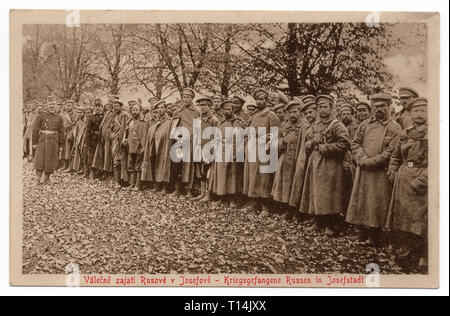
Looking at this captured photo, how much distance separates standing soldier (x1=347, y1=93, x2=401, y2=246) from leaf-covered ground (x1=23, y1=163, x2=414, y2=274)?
0.72ft

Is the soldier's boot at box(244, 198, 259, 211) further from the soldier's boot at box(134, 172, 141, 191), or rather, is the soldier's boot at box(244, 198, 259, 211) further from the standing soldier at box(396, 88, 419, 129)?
the standing soldier at box(396, 88, 419, 129)

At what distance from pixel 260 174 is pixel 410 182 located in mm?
1500

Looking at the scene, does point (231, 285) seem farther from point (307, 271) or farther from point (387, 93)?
point (387, 93)

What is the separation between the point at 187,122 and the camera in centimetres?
511

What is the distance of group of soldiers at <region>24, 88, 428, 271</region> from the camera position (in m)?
4.72

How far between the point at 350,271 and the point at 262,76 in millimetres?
2241

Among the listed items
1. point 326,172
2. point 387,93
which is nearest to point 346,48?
point 387,93

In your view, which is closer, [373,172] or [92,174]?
[373,172]

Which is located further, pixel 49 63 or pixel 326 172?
pixel 49 63

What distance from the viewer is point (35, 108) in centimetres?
517

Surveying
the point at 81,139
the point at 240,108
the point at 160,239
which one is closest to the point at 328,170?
the point at 240,108

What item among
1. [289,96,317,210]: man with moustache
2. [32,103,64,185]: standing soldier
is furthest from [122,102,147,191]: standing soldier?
[289,96,317,210]: man with moustache

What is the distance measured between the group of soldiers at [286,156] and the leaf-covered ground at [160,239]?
0.42 feet

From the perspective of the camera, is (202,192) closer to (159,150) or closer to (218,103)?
(159,150)
